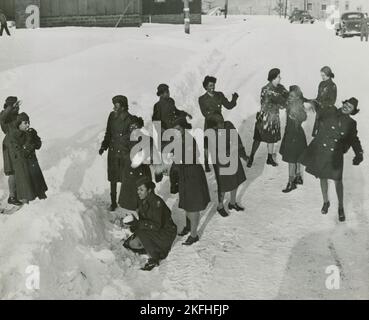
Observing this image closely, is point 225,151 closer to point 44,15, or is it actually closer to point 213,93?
point 213,93

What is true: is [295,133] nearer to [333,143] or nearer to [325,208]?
[333,143]

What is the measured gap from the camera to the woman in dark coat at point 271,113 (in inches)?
337

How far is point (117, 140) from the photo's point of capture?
7.36 metres

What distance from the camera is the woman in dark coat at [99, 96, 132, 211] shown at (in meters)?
7.23

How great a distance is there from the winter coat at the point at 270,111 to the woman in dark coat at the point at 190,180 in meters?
2.52

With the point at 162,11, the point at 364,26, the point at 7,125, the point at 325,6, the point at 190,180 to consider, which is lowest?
the point at 190,180

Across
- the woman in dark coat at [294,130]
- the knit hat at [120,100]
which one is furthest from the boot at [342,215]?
the knit hat at [120,100]

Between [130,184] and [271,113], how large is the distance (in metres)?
3.18

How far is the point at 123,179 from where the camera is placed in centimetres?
702

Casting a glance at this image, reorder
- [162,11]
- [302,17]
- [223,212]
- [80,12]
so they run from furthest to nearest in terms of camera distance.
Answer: [302,17] → [162,11] → [80,12] → [223,212]

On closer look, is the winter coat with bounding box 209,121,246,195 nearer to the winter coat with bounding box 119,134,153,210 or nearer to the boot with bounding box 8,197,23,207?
the winter coat with bounding box 119,134,153,210

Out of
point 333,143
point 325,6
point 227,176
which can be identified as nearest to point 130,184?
point 227,176

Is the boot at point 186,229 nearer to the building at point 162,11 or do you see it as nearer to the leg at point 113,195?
the leg at point 113,195

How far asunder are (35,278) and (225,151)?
3149 millimetres
